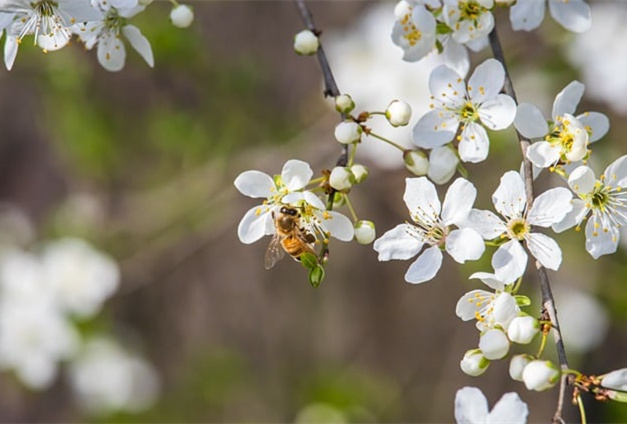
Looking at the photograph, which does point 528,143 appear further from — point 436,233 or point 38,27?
point 38,27

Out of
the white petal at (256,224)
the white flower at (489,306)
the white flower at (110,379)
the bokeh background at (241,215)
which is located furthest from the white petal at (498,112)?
the white flower at (110,379)

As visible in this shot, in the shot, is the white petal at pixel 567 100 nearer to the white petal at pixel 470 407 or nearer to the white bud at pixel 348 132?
the white bud at pixel 348 132

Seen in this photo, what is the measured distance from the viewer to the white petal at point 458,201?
3.48ft

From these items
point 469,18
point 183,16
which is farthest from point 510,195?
point 183,16

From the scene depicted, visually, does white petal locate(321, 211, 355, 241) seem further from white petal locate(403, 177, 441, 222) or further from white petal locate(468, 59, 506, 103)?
white petal locate(468, 59, 506, 103)

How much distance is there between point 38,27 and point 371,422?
2247 mm

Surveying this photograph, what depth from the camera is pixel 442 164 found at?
3.71 ft

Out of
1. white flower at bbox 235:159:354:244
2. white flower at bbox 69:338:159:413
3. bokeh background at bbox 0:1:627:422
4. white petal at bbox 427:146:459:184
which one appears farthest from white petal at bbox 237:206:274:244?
white flower at bbox 69:338:159:413

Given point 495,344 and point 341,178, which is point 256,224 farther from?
point 495,344

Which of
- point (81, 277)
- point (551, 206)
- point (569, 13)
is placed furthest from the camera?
point (81, 277)

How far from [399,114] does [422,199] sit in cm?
12

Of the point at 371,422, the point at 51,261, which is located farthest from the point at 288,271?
the point at 51,261

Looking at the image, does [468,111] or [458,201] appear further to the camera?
[468,111]

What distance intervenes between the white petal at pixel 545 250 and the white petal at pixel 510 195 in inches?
1.6
